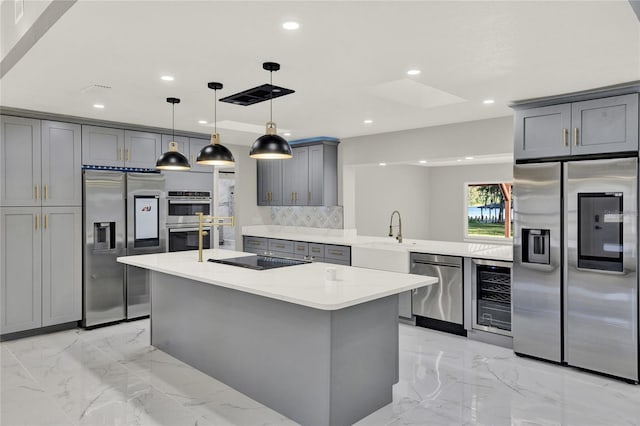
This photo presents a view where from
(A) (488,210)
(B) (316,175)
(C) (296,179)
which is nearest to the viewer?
(B) (316,175)

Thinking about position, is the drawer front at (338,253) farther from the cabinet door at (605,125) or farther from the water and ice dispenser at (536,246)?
the cabinet door at (605,125)

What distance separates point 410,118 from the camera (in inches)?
187

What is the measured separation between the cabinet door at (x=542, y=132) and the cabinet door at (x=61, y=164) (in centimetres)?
465

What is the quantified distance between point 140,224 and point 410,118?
347 centimetres

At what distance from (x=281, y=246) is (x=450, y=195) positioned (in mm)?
4705

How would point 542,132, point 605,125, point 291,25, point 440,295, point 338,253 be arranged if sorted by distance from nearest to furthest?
point 291,25 < point 605,125 < point 542,132 < point 440,295 < point 338,253

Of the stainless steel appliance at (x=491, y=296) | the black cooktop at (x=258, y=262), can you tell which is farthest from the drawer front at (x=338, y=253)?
the black cooktop at (x=258, y=262)

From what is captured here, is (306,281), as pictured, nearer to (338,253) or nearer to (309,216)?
(338,253)

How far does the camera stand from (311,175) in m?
6.37

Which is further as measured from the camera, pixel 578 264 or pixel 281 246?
pixel 281 246

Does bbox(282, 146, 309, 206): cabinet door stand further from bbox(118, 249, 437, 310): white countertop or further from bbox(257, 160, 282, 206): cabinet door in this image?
bbox(118, 249, 437, 310): white countertop

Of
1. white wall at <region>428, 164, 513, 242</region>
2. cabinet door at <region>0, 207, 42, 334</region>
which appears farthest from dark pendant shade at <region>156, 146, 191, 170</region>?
white wall at <region>428, 164, 513, 242</region>

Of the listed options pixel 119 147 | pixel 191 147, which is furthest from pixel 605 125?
pixel 119 147

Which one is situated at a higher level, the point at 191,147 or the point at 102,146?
the point at 191,147
